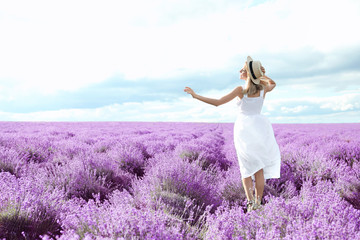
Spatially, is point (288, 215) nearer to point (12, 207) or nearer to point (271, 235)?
point (271, 235)

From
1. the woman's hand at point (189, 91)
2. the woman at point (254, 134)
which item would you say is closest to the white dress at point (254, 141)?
the woman at point (254, 134)

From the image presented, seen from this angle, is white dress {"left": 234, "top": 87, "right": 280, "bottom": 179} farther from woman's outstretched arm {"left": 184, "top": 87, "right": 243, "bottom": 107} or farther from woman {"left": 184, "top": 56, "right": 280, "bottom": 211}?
woman's outstretched arm {"left": 184, "top": 87, "right": 243, "bottom": 107}

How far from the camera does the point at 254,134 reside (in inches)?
130

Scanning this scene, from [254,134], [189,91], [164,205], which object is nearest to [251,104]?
[254,134]

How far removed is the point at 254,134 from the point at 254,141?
88 mm

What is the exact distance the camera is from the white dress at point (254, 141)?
10.9 ft

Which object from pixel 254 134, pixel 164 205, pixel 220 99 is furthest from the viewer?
pixel 254 134

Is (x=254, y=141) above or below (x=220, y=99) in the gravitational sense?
below

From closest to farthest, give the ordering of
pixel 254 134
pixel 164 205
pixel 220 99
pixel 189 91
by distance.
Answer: pixel 164 205 → pixel 189 91 → pixel 220 99 → pixel 254 134

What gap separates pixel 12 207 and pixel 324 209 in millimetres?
2659

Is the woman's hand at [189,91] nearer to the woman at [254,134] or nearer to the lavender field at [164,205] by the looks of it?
the woman at [254,134]

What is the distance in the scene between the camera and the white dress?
10.9ft

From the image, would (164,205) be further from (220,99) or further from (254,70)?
(254,70)

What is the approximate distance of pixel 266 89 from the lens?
11.6 feet
